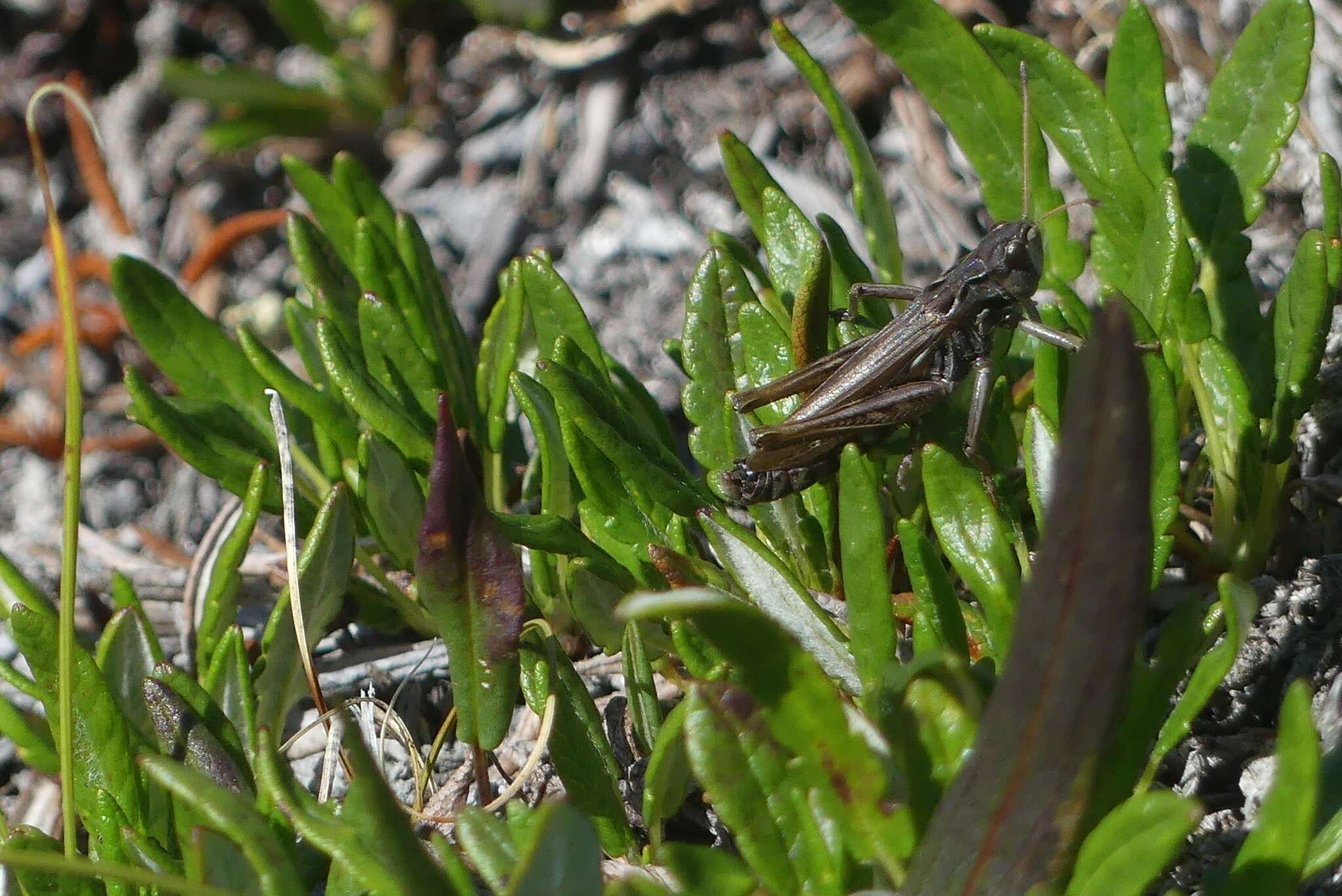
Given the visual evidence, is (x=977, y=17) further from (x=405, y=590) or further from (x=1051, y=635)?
(x=1051, y=635)

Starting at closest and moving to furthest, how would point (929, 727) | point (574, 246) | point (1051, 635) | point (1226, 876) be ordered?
1. point (1051, 635)
2. point (1226, 876)
3. point (929, 727)
4. point (574, 246)

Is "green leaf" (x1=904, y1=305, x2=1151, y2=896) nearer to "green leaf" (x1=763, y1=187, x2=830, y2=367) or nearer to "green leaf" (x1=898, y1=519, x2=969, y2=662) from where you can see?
"green leaf" (x1=898, y1=519, x2=969, y2=662)

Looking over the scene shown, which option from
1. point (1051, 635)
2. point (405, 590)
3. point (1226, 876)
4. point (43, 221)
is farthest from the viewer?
point (43, 221)

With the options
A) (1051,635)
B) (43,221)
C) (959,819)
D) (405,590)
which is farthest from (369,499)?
(43,221)

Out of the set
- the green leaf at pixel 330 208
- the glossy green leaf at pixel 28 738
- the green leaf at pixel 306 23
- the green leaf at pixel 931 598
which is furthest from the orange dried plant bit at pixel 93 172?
the green leaf at pixel 931 598

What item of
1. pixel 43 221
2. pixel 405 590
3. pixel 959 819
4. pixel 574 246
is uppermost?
pixel 43 221

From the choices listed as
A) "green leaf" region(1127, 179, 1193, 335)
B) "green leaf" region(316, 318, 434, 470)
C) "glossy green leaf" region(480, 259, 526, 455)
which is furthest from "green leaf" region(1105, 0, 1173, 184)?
"green leaf" region(316, 318, 434, 470)

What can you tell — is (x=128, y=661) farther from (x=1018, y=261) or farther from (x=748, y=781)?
(x=1018, y=261)
